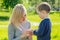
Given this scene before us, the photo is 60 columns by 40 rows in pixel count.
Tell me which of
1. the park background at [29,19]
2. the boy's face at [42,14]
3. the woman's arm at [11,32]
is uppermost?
the boy's face at [42,14]

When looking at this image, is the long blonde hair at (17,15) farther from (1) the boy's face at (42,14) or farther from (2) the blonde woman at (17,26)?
(1) the boy's face at (42,14)

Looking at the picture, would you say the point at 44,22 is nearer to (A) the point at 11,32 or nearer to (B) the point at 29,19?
(A) the point at 11,32

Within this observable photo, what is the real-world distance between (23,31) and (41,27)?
0.99ft

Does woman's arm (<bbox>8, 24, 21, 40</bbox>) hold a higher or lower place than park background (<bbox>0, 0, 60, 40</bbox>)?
higher

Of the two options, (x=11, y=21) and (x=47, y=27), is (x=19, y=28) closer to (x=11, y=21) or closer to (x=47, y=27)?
(x=11, y=21)

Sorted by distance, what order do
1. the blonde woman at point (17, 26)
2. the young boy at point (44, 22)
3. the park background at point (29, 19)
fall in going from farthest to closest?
the park background at point (29, 19)
the young boy at point (44, 22)
the blonde woman at point (17, 26)

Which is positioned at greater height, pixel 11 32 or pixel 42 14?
pixel 42 14

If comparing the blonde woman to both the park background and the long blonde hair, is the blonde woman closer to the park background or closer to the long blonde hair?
the long blonde hair

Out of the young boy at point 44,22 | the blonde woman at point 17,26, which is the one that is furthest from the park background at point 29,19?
the blonde woman at point 17,26

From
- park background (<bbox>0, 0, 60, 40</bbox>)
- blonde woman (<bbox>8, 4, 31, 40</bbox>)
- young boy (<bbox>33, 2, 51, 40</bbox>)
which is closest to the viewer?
blonde woman (<bbox>8, 4, 31, 40</bbox>)

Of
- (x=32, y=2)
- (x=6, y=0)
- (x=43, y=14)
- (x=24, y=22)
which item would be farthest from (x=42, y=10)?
(x=32, y=2)

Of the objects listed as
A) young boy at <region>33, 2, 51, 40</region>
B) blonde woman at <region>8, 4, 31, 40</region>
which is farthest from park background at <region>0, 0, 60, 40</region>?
blonde woman at <region>8, 4, 31, 40</region>

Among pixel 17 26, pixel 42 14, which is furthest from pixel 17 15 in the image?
pixel 42 14

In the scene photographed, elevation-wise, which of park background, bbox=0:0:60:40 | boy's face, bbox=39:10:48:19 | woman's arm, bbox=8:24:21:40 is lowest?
park background, bbox=0:0:60:40
